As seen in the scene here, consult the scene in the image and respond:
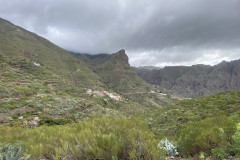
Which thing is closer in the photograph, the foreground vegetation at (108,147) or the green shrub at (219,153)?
the foreground vegetation at (108,147)

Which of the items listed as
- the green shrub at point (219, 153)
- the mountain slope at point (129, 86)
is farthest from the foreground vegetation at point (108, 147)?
the mountain slope at point (129, 86)

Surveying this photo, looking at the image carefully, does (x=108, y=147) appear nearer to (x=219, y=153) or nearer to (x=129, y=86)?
(x=219, y=153)

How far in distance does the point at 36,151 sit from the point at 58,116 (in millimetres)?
13693

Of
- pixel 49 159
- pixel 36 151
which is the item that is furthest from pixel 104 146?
pixel 36 151

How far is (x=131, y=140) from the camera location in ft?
8.36

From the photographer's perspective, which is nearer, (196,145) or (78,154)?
(78,154)

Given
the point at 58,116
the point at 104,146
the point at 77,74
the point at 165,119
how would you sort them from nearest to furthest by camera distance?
the point at 104,146
the point at 165,119
the point at 58,116
the point at 77,74

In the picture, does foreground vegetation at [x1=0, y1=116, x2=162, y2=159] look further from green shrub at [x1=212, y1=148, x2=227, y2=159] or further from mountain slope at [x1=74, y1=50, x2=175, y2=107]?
mountain slope at [x1=74, y1=50, x2=175, y2=107]

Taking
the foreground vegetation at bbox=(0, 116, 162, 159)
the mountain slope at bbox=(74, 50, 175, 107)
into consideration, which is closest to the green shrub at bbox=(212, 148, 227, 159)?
the foreground vegetation at bbox=(0, 116, 162, 159)

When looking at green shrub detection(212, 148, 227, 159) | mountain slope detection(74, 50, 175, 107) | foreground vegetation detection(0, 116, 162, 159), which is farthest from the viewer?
mountain slope detection(74, 50, 175, 107)

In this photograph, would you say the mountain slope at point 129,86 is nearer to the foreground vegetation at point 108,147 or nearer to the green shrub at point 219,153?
the green shrub at point 219,153

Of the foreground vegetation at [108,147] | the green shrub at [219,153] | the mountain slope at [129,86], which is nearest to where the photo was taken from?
the foreground vegetation at [108,147]

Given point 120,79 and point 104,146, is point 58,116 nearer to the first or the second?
point 104,146

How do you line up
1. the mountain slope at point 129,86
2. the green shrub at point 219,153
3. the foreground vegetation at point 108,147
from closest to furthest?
the foreground vegetation at point 108,147, the green shrub at point 219,153, the mountain slope at point 129,86
